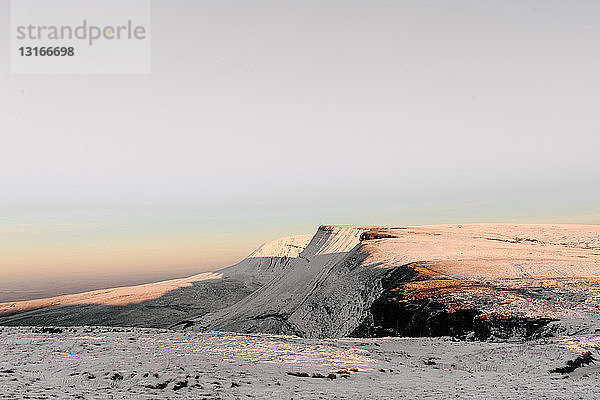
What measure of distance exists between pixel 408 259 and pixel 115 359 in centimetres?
2987

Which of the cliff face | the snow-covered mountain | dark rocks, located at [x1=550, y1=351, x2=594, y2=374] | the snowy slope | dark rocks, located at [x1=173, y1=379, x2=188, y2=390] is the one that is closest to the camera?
dark rocks, located at [x1=173, y1=379, x2=188, y2=390]

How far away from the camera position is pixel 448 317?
2470 cm

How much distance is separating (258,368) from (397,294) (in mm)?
18855

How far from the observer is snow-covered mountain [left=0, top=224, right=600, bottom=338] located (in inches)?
945

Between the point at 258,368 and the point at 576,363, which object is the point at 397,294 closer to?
the point at 576,363

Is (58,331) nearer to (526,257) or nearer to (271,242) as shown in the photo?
(526,257)

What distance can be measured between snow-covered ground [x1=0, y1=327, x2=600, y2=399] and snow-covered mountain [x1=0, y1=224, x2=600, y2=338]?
5893 millimetres

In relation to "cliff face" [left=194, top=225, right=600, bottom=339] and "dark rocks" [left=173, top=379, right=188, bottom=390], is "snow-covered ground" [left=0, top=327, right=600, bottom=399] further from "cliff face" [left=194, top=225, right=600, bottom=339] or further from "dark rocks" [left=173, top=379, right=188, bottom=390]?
"cliff face" [left=194, top=225, right=600, bottom=339]

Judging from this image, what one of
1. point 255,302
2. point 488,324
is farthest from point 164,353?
point 255,302

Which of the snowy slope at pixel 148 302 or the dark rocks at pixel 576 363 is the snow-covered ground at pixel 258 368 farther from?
the snowy slope at pixel 148 302

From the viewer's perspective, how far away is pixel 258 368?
13.1m

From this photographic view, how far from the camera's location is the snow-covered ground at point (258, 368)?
10.8 meters

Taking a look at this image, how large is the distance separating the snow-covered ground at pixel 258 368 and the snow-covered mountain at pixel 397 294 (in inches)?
232

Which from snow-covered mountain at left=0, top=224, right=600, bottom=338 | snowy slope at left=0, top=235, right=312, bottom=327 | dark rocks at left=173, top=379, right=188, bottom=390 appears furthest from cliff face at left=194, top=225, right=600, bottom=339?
dark rocks at left=173, top=379, right=188, bottom=390
